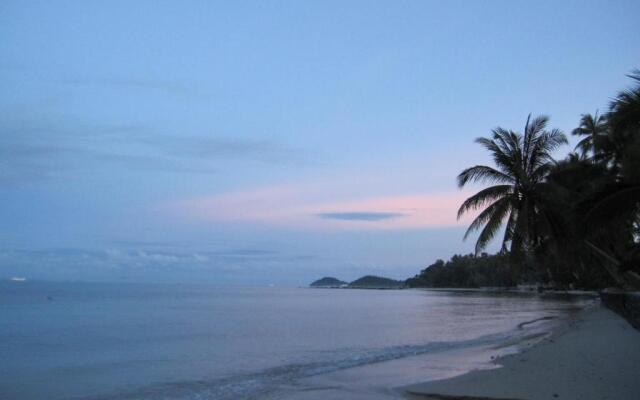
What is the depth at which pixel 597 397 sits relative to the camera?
9875 millimetres

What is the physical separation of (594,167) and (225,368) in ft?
47.2

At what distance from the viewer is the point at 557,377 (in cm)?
1220

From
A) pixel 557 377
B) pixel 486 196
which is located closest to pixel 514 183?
pixel 486 196

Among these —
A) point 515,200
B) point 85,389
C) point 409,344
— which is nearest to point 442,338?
point 409,344

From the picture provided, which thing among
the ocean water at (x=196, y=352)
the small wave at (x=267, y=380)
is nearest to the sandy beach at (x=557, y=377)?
the ocean water at (x=196, y=352)

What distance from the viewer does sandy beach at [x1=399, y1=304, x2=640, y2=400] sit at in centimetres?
1062

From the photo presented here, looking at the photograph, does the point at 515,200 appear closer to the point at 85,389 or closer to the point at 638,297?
the point at 638,297

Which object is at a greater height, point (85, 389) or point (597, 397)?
point (597, 397)

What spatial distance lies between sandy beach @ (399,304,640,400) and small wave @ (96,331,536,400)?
4206 mm

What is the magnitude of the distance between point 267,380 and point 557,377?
8.19 metres

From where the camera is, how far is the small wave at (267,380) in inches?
563

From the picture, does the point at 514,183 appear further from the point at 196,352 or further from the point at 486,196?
the point at 196,352

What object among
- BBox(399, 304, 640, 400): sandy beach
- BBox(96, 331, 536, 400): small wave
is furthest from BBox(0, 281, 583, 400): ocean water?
BBox(399, 304, 640, 400): sandy beach

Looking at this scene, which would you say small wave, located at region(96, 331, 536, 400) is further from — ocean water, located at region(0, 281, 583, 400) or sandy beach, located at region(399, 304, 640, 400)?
sandy beach, located at region(399, 304, 640, 400)
